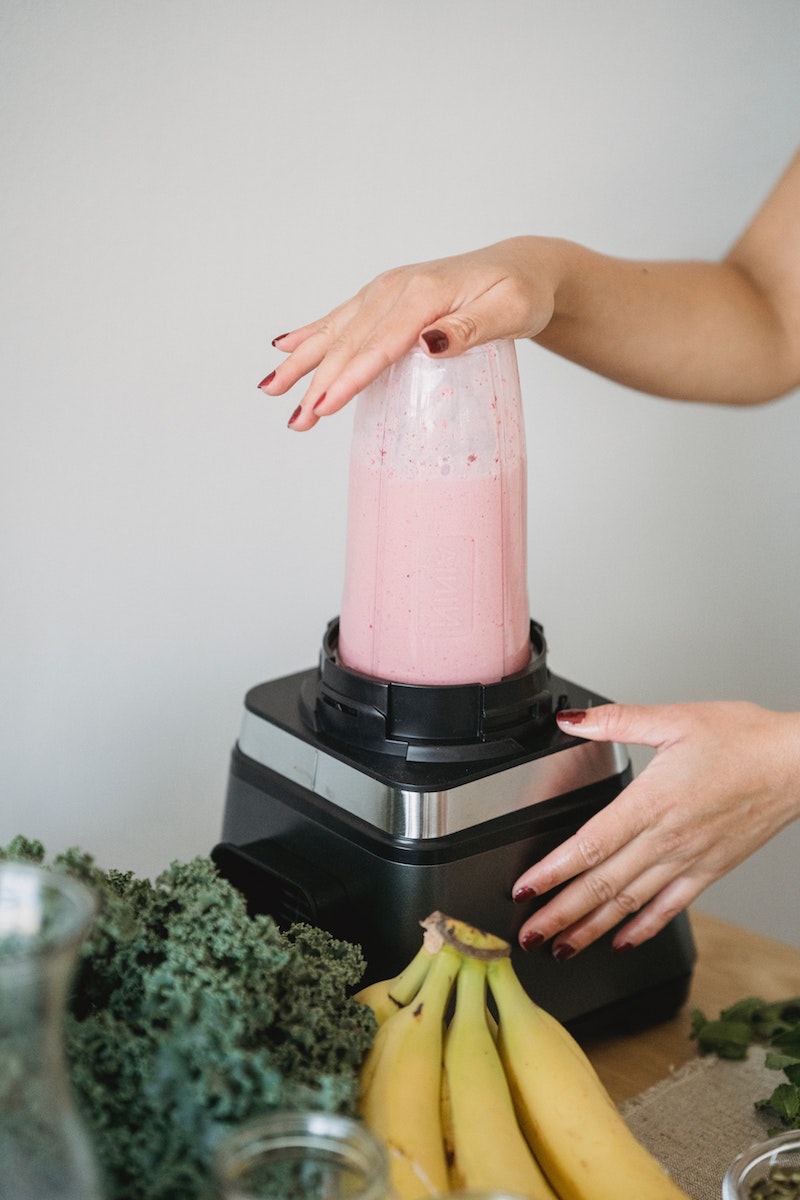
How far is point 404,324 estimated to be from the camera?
80 centimetres

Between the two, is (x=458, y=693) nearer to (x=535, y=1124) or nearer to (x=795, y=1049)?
(x=535, y=1124)

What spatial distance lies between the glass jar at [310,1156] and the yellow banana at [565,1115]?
0.21 m

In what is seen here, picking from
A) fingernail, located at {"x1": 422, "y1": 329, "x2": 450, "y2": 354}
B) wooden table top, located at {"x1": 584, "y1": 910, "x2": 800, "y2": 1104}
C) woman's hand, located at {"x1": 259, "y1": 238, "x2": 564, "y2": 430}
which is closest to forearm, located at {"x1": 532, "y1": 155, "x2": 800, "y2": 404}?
woman's hand, located at {"x1": 259, "y1": 238, "x2": 564, "y2": 430}

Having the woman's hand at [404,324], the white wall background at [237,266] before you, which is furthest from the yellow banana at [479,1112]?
the white wall background at [237,266]

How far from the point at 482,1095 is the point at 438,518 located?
37 cm

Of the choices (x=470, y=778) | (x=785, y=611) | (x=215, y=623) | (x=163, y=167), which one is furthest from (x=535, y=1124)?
(x=785, y=611)

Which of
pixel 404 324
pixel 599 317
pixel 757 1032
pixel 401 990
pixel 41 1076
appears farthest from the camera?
pixel 599 317

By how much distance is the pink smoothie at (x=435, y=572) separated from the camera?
0.82 meters

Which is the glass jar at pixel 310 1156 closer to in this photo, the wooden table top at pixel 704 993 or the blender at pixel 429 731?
the blender at pixel 429 731

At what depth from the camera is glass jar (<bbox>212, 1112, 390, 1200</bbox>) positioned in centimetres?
44

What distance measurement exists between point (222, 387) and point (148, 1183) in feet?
2.76

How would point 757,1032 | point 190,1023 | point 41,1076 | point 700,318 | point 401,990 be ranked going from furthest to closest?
point 700,318 → point 757,1032 → point 401,990 → point 190,1023 → point 41,1076

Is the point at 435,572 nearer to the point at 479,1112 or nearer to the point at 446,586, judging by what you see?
the point at 446,586

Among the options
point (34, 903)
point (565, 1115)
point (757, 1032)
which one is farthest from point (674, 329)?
point (34, 903)
